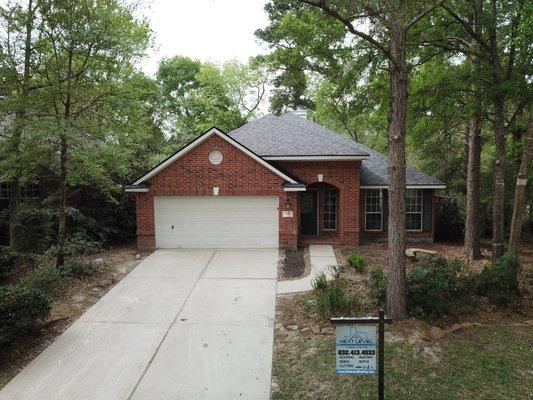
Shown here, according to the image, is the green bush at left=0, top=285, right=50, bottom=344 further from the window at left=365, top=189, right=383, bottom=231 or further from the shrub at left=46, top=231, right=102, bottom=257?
the window at left=365, top=189, right=383, bottom=231

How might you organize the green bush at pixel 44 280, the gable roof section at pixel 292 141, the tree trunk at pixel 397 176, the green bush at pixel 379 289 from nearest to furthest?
the tree trunk at pixel 397 176 < the green bush at pixel 379 289 < the green bush at pixel 44 280 < the gable roof section at pixel 292 141

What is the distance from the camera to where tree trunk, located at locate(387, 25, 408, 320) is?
7.70 m

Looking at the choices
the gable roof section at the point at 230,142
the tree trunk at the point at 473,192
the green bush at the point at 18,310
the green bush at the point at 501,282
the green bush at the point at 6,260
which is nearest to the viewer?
the green bush at the point at 18,310

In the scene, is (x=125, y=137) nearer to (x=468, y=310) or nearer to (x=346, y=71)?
(x=346, y=71)

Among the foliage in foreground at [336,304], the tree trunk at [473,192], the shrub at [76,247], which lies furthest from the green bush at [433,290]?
the shrub at [76,247]

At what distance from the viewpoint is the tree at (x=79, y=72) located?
1022cm

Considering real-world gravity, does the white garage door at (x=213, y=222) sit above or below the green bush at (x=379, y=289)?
above

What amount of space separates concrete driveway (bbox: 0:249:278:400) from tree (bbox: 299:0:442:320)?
2669 mm

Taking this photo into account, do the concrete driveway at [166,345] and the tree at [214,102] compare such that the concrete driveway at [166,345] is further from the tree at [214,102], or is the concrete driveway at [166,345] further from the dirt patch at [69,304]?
the tree at [214,102]

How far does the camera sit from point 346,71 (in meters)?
10.6

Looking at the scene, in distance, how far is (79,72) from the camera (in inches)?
416

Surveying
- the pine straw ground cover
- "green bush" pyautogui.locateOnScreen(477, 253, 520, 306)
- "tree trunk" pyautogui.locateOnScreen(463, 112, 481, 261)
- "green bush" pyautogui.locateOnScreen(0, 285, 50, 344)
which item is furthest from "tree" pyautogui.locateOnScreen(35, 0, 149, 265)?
"tree trunk" pyautogui.locateOnScreen(463, 112, 481, 261)

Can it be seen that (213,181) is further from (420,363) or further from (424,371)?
(424,371)

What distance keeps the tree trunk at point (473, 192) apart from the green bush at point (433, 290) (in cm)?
597
